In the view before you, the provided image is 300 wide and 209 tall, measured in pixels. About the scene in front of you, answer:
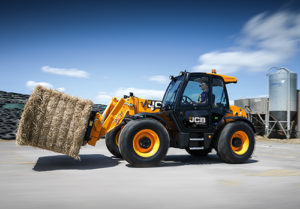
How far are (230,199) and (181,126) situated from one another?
3310 millimetres

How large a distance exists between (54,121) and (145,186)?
2.65 m

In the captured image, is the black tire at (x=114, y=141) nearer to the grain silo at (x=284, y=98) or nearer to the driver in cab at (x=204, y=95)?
the driver in cab at (x=204, y=95)

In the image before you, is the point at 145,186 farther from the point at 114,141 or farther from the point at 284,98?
the point at 284,98

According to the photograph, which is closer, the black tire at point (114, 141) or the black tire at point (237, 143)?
the black tire at point (237, 143)

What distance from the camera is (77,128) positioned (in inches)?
236

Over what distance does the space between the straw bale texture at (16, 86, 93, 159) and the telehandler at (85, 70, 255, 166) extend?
1.20 feet

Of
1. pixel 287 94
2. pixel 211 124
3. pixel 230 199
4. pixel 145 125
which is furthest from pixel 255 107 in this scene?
pixel 230 199

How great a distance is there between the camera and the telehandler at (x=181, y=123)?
254 inches

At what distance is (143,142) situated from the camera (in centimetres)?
652

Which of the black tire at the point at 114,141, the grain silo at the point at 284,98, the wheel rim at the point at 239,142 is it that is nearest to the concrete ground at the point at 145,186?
the wheel rim at the point at 239,142

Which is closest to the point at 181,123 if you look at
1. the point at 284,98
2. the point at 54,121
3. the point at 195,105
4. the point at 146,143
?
the point at 195,105

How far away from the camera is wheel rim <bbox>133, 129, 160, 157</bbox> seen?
6476 mm

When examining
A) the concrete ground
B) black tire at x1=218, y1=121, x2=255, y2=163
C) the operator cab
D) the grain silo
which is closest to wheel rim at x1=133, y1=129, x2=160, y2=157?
the concrete ground

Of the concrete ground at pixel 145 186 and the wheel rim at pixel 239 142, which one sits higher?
the wheel rim at pixel 239 142
